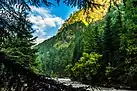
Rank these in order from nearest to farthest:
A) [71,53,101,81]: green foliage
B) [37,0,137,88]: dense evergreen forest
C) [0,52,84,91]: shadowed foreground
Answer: [0,52,84,91]: shadowed foreground → [37,0,137,88]: dense evergreen forest → [71,53,101,81]: green foliage

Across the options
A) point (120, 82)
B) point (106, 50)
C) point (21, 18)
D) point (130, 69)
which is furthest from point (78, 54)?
point (21, 18)

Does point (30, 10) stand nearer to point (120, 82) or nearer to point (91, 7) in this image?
point (91, 7)

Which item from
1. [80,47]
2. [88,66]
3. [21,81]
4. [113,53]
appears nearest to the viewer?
[21,81]

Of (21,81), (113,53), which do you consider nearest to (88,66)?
(113,53)

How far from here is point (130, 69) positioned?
130 feet

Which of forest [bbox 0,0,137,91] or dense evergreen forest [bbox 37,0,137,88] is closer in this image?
forest [bbox 0,0,137,91]

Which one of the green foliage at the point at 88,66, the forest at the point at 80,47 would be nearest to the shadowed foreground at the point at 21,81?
the forest at the point at 80,47

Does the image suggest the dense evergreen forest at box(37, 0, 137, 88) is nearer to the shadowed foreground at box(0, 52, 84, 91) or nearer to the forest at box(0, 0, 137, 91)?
the forest at box(0, 0, 137, 91)

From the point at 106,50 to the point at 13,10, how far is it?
57109mm

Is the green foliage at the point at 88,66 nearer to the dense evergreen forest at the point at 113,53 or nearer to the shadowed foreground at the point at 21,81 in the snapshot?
the dense evergreen forest at the point at 113,53

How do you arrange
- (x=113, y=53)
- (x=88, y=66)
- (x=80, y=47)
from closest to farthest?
(x=113, y=53) → (x=88, y=66) → (x=80, y=47)

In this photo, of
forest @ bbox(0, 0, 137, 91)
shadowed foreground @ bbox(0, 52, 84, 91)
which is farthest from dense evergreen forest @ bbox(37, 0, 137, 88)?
shadowed foreground @ bbox(0, 52, 84, 91)

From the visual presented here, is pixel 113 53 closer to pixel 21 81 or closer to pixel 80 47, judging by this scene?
pixel 80 47

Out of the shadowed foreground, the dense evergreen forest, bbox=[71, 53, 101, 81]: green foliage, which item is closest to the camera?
the shadowed foreground
